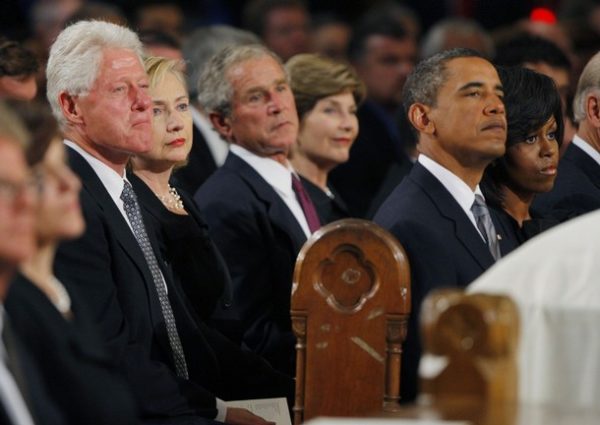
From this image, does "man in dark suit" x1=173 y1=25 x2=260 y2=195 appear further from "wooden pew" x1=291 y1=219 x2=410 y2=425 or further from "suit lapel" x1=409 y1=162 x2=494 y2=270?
"wooden pew" x1=291 y1=219 x2=410 y2=425

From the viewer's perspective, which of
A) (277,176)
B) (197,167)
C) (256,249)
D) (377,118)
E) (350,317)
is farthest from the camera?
(377,118)

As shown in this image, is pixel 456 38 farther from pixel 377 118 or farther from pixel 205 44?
pixel 205 44

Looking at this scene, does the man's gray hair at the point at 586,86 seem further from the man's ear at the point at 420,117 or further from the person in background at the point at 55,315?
the person in background at the point at 55,315

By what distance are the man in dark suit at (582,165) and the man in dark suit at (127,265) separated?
1.17 metres

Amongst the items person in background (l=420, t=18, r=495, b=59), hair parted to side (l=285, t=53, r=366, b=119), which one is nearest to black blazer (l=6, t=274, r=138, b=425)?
hair parted to side (l=285, t=53, r=366, b=119)

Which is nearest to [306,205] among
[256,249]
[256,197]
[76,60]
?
[256,197]

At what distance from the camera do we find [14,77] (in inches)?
207

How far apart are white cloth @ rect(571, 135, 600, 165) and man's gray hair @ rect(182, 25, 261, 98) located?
1950 mm

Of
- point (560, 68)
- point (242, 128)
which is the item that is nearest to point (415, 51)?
point (560, 68)

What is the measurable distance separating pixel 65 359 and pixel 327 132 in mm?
3145

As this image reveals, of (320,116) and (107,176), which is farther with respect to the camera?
(320,116)

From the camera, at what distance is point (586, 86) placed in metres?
5.48

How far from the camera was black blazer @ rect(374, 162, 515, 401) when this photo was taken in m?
4.27

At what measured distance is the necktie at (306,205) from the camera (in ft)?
18.0
